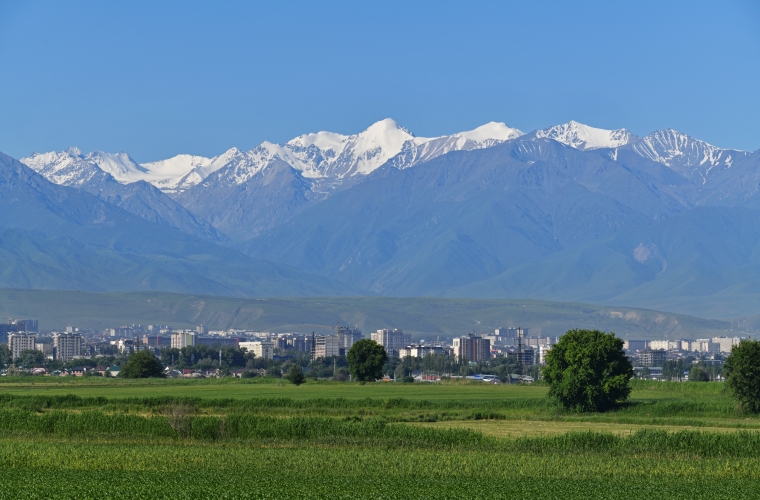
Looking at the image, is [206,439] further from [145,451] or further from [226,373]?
[226,373]

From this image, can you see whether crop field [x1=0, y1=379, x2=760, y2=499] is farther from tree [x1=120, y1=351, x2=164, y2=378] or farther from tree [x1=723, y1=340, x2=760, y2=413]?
tree [x1=120, y1=351, x2=164, y2=378]

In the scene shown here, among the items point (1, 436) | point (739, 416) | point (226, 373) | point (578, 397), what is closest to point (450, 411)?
point (578, 397)

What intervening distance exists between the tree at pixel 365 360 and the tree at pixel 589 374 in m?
41.9

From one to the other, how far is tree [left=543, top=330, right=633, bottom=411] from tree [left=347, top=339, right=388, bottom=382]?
137 feet

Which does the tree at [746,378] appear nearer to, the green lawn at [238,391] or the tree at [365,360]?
the green lawn at [238,391]

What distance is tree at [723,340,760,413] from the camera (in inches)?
2970

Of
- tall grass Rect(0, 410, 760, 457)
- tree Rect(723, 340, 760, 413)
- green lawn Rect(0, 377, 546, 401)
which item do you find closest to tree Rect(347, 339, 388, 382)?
green lawn Rect(0, 377, 546, 401)

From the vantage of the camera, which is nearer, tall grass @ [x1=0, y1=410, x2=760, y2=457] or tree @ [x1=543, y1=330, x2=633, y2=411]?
tall grass @ [x1=0, y1=410, x2=760, y2=457]

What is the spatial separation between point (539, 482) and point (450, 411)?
3293 cm

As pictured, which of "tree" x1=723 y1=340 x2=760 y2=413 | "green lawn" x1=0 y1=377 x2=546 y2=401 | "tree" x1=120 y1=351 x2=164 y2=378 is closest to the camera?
"tree" x1=723 y1=340 x2=760 y2=413

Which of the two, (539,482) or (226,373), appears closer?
(539,482)

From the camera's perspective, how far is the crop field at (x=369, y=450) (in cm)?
4056

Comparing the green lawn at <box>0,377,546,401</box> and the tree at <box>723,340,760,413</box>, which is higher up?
the tree at <box>723,340,760,413</box>

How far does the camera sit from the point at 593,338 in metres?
82.5
